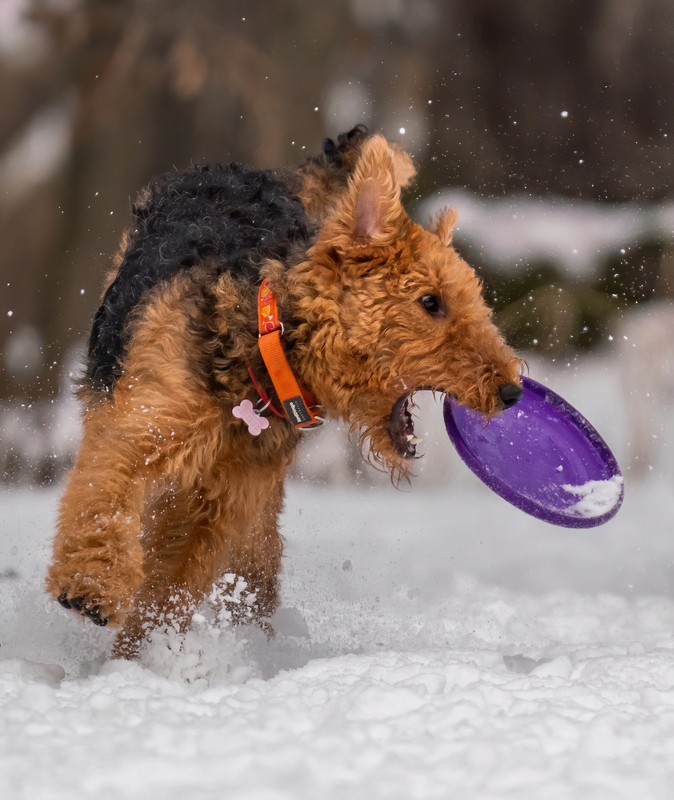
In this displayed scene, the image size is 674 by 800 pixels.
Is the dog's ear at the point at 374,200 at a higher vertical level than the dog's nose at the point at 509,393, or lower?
higher

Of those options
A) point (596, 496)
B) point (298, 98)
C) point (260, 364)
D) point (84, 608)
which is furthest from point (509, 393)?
point (298, 98)

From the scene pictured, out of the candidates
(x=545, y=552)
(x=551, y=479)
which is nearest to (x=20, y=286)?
(x=545, y=552)

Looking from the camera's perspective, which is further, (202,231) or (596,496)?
(596,496)

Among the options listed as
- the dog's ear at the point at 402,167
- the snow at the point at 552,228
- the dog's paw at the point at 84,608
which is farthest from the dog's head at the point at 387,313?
the snow at the point at 552,228

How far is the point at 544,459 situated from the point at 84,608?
192cm

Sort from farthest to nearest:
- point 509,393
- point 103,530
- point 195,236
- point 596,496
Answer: point 596,496, point 195,236, point 509,393, point 103,530

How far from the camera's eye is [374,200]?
117 inches

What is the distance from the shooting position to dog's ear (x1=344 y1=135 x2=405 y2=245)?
9.78 feet

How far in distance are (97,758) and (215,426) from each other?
1198 millimetres

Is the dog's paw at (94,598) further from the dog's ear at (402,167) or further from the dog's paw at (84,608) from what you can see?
the dog's ear at (402,167)

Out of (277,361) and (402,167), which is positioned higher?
(402,167)

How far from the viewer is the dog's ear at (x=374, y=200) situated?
2.98m

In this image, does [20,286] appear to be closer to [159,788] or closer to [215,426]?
[215,426]

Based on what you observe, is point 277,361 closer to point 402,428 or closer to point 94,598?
point 402,428
